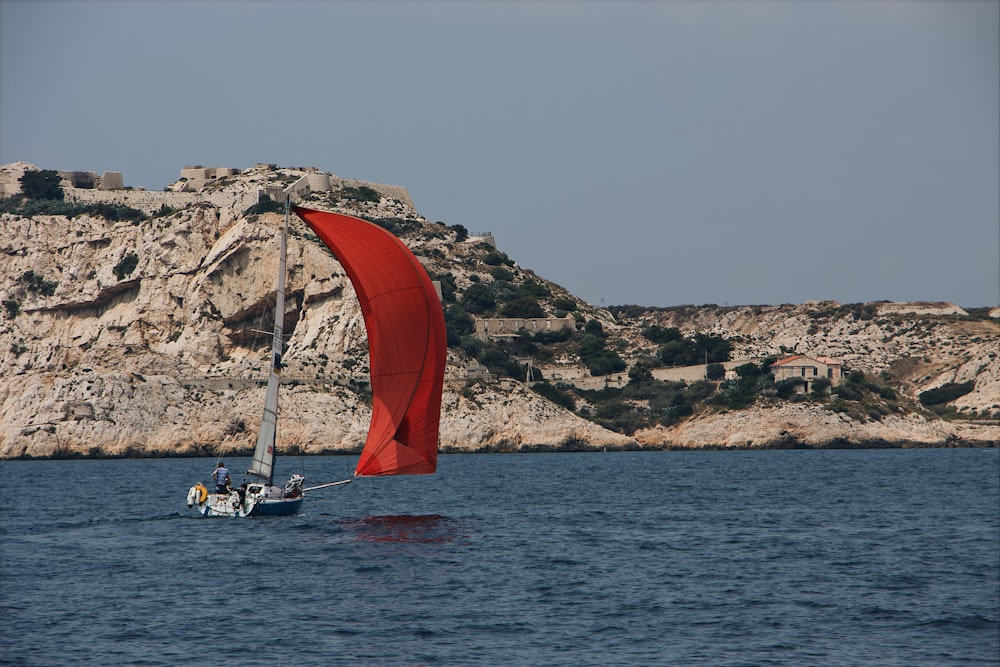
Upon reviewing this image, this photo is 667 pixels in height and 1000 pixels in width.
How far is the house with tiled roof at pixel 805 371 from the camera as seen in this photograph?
101 m

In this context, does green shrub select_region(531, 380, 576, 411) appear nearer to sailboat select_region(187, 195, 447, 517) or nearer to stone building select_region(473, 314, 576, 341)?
stone building select_region(473, 314, 576, 341)

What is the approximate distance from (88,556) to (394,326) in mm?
10317

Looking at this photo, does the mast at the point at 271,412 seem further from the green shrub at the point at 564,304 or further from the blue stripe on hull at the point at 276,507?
the green shrub at the point at 564,304

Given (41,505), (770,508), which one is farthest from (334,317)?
(770,508)

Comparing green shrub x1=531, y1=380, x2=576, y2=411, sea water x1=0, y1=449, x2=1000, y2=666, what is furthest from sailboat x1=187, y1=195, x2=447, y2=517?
green shrub x1=531, y1=380, x2=576, y2=411

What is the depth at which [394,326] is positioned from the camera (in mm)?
35062

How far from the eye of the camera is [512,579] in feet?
93.1

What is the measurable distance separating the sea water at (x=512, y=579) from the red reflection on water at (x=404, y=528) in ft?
0.50

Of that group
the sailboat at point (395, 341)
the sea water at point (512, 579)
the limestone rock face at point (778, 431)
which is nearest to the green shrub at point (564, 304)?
the limestone rock face at point (778, 431)

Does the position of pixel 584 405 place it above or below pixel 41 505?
above

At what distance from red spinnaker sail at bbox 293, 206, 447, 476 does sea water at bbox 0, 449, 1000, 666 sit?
2.65m

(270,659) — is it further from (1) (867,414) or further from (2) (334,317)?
(1) (867,414)

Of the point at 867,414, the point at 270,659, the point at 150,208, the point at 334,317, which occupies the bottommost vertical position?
the point at 270,659

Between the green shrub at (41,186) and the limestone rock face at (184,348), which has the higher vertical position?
the green shrub at (41,186)
